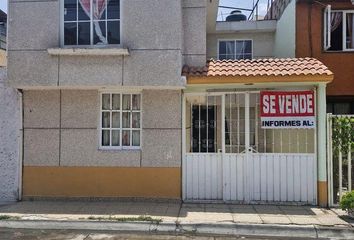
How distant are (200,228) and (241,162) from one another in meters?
2.14

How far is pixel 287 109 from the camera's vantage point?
855 cm

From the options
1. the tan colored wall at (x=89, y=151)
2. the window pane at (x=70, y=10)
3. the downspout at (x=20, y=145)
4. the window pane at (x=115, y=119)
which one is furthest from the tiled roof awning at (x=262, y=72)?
the downspout at (x=20, y=145)

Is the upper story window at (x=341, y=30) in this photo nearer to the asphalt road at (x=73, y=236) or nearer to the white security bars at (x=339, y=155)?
the white security bars at (x=339, y=155)

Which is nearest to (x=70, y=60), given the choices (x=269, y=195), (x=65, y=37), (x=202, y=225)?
(x=65, y=37)

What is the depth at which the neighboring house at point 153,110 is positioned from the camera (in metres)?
8.45

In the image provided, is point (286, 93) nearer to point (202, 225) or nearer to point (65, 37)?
point (202, 225)

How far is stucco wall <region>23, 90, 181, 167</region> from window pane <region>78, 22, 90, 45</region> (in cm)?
110

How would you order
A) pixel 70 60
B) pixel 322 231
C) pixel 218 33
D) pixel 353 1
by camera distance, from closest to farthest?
1. pixel 322 231
2. pixel 70 60
3. pixel 353 1
4. pixel 218 33

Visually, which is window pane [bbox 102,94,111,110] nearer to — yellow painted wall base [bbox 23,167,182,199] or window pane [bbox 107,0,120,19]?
yellow painted wall base [bbox 23,167,182,199]

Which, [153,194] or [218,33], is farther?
[218,33]

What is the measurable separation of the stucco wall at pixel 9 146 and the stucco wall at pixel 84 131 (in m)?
0.21

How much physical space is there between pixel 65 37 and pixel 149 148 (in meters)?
3.04

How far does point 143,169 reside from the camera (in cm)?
886

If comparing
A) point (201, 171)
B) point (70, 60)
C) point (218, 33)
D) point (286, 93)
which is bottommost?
point (201, 171)
